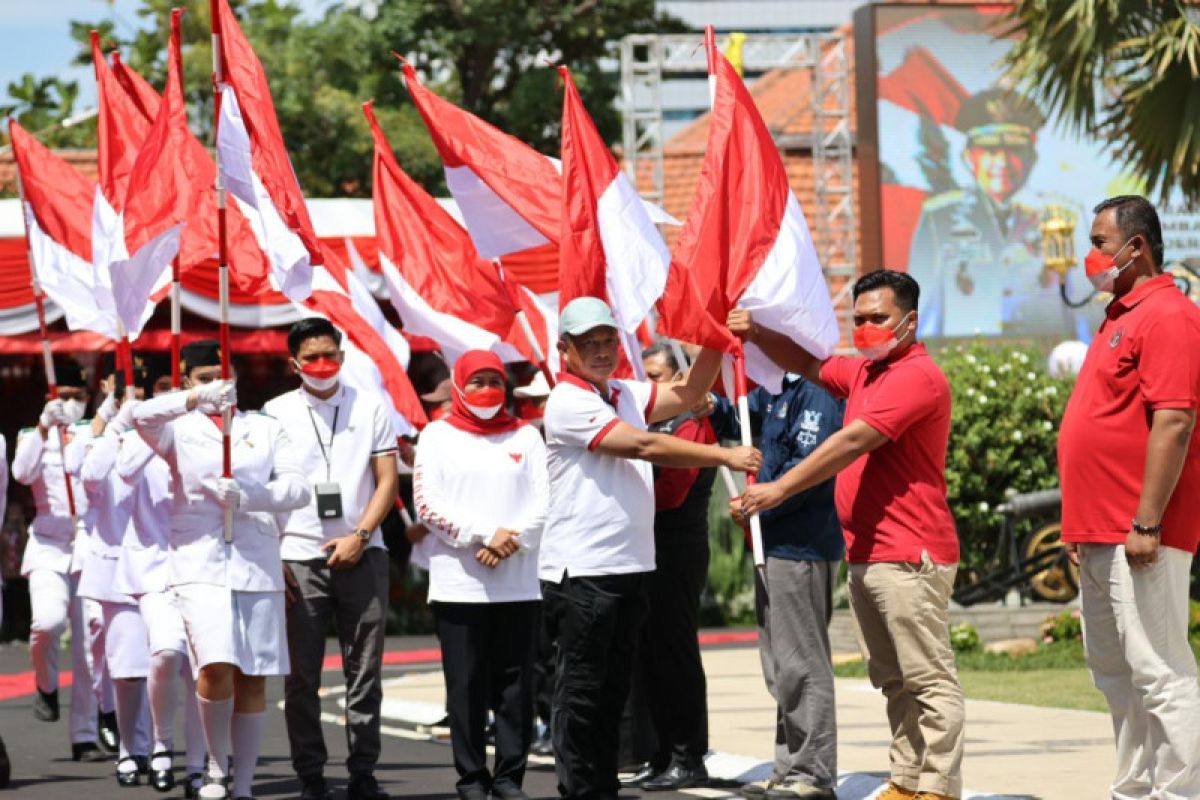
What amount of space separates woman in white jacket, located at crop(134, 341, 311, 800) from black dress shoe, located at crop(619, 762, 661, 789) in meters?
1.95

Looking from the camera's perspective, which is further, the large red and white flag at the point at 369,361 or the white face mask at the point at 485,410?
the large red and white flag at the point at 369,361

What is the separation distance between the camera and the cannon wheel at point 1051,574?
20266 mm

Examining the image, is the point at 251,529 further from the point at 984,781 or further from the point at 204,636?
the point at 984,781

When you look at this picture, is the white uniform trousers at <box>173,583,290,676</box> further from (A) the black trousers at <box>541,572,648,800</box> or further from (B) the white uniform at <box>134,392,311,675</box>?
(A) the black trousers at <box>541,572,648,800</box>

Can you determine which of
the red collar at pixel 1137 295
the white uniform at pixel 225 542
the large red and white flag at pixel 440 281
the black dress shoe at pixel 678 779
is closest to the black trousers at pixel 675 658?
the black dress shoe at pixel 678 779

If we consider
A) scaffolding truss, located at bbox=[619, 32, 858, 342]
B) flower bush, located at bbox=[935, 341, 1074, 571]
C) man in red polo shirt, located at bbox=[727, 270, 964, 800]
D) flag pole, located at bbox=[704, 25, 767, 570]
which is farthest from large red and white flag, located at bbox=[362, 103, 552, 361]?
scaffolding truss, located at bbox=[619, 32, 858, 342]

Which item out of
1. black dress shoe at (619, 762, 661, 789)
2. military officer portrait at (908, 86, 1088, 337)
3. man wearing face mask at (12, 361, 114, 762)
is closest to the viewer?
black dress shoe at (619, 762, 661, 789)

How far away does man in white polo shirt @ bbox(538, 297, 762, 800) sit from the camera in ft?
30.0

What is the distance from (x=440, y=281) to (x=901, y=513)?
5.34 m

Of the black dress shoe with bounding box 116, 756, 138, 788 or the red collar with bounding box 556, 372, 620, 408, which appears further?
the black dress shoe with bounding box 116, 756, 138, 788

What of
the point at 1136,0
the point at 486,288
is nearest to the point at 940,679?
the point at 486,288

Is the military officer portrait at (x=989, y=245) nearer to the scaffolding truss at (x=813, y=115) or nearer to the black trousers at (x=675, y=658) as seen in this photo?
the scaffolding truss at (x=813, y=115)

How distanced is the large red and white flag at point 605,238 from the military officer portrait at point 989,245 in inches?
854

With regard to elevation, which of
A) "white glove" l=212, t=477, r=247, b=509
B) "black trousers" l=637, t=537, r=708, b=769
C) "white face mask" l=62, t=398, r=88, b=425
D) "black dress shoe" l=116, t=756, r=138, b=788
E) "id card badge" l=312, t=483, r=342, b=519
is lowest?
"black dress shoe" l=116, t=756, r=138, b=788
